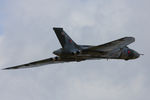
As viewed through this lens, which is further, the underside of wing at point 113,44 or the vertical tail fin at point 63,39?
the vertical tail fin at point 63,39

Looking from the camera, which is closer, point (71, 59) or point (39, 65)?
point (71, 59)

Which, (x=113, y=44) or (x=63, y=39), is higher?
(x=63, y=39)

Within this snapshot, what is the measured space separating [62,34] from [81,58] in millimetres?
5343

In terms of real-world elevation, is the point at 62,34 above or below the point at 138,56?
above

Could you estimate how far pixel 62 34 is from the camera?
5078 cm

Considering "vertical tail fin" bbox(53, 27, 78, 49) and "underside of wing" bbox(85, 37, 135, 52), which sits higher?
"vertical tail fin" bbox(53, 27, 78, 49)

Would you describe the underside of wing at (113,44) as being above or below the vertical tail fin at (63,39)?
below

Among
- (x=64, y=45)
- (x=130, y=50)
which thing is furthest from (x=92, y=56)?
(x=130, y=50)

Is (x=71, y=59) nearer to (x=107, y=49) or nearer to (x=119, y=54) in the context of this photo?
(x=107, y=49)

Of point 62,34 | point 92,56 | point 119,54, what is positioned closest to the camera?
point 62,34

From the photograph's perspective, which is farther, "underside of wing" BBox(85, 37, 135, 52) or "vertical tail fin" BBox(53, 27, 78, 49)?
"vertical tail fin" BBox(53, 27, 78, 49)

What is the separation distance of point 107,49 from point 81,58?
4.10m

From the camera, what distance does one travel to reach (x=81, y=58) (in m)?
54.0

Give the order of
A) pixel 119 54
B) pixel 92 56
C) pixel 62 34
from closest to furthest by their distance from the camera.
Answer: pixel 62 34 < pixel 92 56 < pixel 119 54
